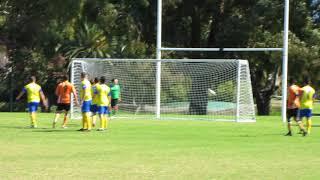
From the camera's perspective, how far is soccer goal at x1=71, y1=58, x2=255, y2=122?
1420 inches

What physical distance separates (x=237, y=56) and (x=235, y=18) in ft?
8.71

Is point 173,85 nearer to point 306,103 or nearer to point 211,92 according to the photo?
point 211,92

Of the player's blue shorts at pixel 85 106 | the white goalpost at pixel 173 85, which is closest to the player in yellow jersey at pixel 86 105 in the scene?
the player's blue shorts at pixel 85 106

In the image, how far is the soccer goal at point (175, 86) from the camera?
36.1m

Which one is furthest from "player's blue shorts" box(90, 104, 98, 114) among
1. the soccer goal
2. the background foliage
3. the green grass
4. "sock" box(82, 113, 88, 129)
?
the background foliage

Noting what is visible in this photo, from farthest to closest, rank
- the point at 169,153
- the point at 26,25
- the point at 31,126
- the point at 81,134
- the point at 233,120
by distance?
the point at 26,25, the point at 233,120, the point at 31,126, the point at 81,134, the point at 169,153

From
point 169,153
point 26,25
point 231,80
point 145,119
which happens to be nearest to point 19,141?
point 169,153

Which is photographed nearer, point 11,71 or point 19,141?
point 19,141

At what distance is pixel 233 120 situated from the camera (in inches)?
1312

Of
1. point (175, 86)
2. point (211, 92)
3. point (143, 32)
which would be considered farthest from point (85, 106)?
point (143, 32)

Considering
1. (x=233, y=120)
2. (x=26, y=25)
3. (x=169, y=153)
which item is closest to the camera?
(x=169, y=153)

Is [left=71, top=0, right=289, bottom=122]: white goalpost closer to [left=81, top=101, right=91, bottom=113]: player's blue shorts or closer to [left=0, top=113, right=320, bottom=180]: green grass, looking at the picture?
[left=0, top=113, right=320, bottom=180]: green grass

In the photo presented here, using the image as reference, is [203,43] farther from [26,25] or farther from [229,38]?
[26,25]

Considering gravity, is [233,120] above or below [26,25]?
below
